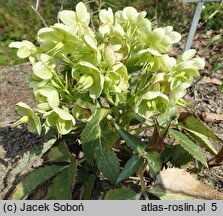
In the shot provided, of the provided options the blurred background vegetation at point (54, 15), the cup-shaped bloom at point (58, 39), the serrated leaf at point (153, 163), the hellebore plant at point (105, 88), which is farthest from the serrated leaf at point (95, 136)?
the blurred background vegetation at point (54, 15)

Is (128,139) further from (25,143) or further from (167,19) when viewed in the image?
(167,19)

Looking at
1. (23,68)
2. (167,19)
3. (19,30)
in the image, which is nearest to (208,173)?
(23,68)

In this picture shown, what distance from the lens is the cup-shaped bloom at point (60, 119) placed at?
4.38 feet

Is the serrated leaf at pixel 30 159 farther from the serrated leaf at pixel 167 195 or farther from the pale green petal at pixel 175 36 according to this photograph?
the pale green petal at pixel 175 36

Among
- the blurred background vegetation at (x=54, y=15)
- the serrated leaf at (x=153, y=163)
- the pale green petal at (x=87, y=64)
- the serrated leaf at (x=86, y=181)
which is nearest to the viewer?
the pale green petal at (x=87, y=64)

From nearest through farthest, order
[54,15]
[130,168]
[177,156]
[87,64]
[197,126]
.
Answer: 1. [87,64]
2. [130,168]
3. [197,126]
4. [177,156]
5. [54,15]

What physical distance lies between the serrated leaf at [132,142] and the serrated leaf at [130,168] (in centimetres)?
3

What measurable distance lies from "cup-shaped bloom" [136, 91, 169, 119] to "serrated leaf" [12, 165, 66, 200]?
1.05 feet

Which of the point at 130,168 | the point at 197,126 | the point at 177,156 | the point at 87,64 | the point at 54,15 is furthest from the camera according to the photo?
the point at 54,15

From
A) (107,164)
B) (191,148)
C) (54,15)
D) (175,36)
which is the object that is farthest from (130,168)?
(54,15)

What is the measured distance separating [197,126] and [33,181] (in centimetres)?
51

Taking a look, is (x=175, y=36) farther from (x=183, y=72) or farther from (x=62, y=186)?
(x=62, y=186)

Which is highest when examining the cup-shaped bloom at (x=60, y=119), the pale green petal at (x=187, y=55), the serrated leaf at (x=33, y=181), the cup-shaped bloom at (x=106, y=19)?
the cup-shaped bloom at (x=106, y=19)

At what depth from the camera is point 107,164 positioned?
4.56ft
